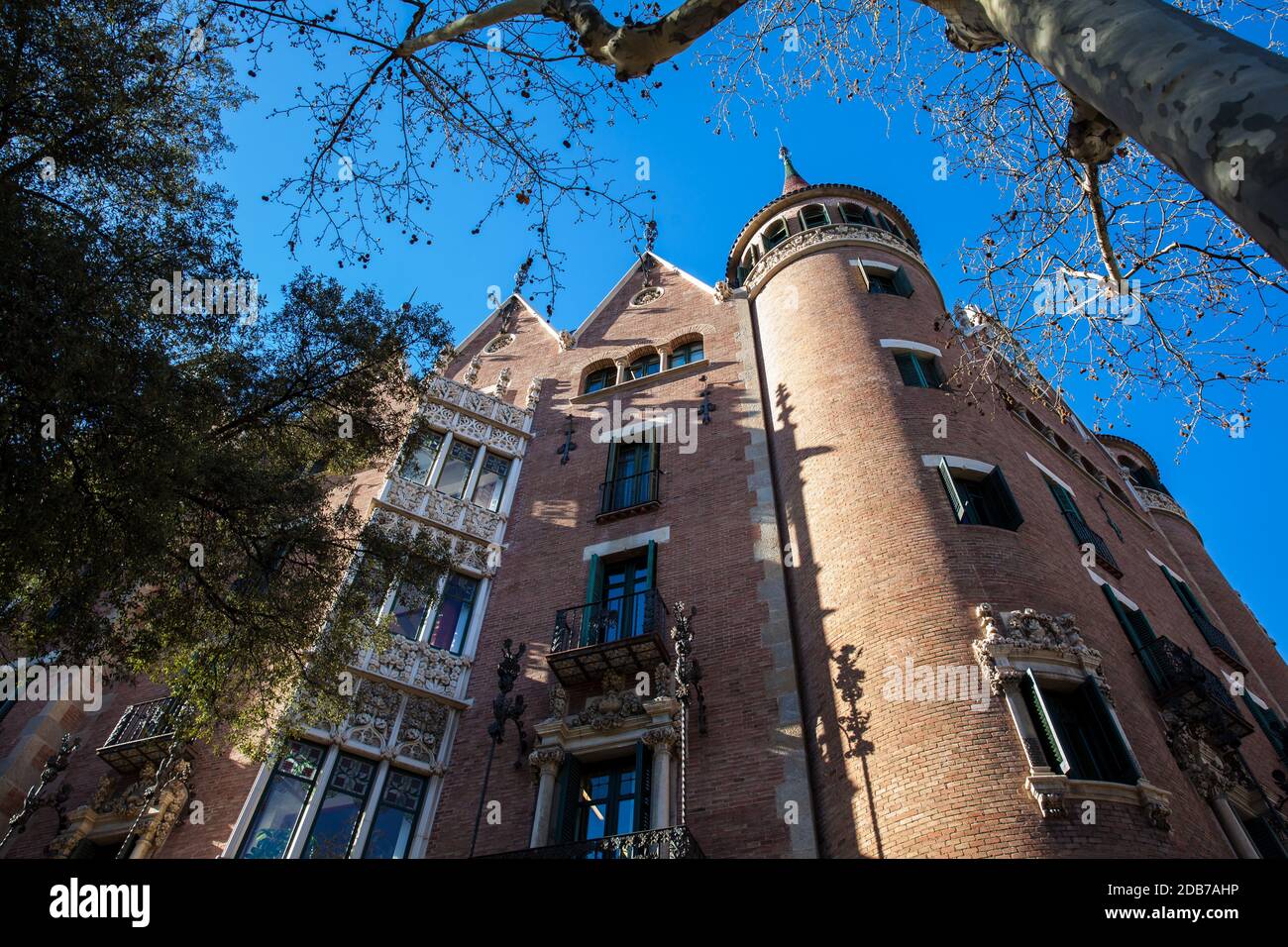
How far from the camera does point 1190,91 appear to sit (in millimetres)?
3492

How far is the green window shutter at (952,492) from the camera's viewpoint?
47.6ft

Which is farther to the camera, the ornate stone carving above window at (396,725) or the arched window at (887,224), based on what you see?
the arched window at (887,224)

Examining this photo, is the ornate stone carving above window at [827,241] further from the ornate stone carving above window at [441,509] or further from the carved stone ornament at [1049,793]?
the carved stone ornament at [1049,793]

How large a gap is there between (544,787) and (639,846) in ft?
8.49

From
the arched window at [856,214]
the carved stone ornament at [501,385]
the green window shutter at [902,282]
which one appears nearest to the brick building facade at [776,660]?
the green window shutter at [902,282]

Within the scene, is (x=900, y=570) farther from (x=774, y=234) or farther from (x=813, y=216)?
(x=774, y=234)

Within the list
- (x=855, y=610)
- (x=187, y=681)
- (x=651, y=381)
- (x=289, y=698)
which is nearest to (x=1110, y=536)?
(x=855, y=610)

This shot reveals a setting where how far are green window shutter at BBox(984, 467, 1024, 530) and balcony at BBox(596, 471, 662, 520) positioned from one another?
6.78 m

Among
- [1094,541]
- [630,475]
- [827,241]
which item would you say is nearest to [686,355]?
[827,241]

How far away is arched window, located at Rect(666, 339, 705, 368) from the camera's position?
915 inches

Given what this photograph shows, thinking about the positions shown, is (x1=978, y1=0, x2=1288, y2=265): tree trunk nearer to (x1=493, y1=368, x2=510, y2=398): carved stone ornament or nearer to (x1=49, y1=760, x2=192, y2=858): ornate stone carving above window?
(x1=49, y1=760, x2=192, y2=858): ornate stone carving above window

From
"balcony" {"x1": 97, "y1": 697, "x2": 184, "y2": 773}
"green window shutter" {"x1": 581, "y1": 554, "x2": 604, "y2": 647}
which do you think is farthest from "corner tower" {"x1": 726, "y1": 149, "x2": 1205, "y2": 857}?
"balcony" {"x1": 97, "y1": 697, "x2": 184, "y2": 773}

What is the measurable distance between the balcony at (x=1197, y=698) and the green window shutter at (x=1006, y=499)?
3.23 meters
